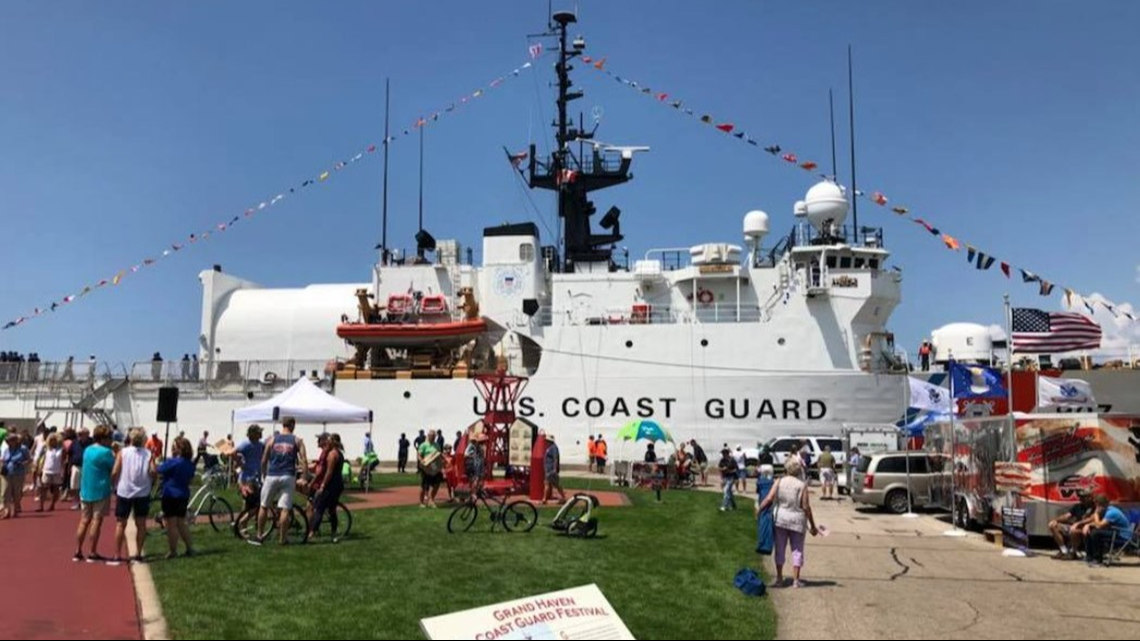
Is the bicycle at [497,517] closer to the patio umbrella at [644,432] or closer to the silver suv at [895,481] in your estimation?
the silver suv at [895,481]

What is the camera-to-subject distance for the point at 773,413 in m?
24.8

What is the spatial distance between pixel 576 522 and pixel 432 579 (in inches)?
141

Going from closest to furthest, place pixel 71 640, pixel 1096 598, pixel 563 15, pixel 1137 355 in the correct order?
1. pixel 71 640
2. pixel 1096 598
3. pixel 1137 355
4. pixel 563 15

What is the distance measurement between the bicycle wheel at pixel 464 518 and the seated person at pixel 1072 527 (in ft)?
27.0

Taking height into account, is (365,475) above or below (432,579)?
above

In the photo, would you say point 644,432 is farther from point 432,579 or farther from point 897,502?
point 432,579

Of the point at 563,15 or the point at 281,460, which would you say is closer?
the point at 281,460

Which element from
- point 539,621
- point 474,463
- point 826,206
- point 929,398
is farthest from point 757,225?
point 539,621

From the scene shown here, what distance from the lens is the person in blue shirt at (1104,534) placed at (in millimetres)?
11047

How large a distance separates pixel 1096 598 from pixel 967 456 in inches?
253

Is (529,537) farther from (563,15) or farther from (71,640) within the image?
(563,15)

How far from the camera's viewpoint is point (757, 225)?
28109 mm

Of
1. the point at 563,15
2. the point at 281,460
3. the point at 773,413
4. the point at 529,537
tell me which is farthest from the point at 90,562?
the point at 563,15

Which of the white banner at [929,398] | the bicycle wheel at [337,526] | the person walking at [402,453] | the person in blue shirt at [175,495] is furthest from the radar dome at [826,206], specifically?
the person in blue shirt at [175,495]
